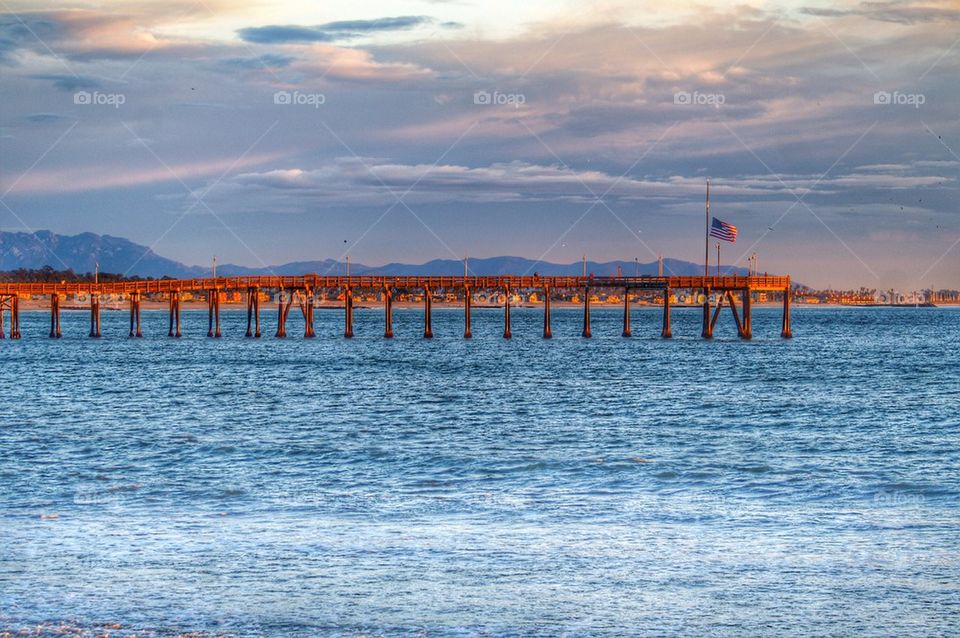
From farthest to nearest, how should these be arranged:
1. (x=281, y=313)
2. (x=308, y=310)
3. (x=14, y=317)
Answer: (x=308, y=310), (x=14, y=317), (x=281, y=313)

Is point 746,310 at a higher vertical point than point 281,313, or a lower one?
higher

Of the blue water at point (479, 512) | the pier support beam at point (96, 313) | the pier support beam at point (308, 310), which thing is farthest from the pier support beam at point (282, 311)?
the blue water at point (479, 512)

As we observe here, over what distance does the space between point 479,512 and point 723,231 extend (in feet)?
213

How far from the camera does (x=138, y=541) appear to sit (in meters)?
20.4

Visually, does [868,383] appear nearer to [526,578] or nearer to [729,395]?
[729,395]

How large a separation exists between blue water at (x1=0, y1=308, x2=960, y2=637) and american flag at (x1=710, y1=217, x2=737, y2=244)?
32.2m

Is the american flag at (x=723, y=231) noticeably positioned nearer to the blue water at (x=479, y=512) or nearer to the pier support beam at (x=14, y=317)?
the blue water at (x=479, y=512)

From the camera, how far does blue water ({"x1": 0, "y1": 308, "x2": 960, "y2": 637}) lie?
53.1 ft

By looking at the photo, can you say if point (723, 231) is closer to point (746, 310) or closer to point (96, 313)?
point (746, 310)

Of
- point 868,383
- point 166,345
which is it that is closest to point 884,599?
point 868,383

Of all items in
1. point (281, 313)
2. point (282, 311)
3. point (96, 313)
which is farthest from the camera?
point (96, 313)

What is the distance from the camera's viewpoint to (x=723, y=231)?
84.8 meters

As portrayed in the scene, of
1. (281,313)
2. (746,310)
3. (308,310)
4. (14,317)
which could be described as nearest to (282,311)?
(281,313)

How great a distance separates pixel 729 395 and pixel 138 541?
37.1 metres
